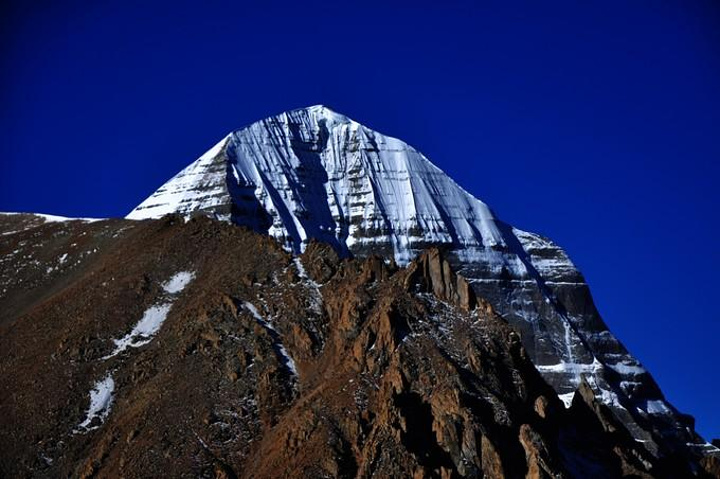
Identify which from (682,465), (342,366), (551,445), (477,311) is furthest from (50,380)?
(682,465)

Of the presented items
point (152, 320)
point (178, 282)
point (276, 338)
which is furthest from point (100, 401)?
point (178, 282)

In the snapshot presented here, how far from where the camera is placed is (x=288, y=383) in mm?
121125

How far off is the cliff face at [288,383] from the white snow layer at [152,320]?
242 millimetres

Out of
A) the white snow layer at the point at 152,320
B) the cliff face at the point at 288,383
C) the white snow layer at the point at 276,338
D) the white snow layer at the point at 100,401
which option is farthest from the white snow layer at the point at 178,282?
the white snow layer at the point at 100,401

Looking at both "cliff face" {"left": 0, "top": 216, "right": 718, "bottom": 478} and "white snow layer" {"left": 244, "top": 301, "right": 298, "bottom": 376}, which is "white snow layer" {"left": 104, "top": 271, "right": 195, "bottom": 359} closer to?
"cliff face" {"left": 0, "top": 216, "right": 718, "bottom": 478}

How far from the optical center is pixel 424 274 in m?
128

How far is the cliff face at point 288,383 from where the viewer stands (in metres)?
108

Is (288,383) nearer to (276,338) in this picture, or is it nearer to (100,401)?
(276,338)

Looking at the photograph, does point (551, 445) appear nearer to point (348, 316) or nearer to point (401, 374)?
point (401, 374)

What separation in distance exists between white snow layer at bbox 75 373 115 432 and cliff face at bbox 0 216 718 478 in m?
0.17

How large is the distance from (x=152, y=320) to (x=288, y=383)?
24.4 m

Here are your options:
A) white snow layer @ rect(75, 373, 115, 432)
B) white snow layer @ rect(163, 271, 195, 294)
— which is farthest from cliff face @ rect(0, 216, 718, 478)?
white snow layer @ rect(163, 271, 195, 294)

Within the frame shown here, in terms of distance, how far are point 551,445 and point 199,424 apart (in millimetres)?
27635

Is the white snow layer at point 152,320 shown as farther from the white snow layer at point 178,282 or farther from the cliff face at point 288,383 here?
the cliff face at point 288,383
